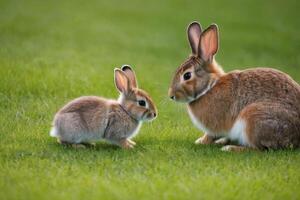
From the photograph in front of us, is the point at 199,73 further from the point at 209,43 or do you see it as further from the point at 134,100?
the point at 134,100

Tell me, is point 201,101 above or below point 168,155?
above

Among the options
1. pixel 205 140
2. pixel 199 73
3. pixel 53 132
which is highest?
pixel 199 73

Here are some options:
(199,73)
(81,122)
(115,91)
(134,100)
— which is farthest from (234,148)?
(115,91)

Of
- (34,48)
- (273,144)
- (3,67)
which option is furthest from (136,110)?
(34,48)

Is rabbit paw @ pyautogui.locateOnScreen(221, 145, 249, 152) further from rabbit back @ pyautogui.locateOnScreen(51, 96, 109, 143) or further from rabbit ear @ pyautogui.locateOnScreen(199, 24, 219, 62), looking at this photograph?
rabbit back @ pyautogui.locateOnScreen(51, 96, 109, 143)

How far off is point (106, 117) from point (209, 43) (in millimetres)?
1836

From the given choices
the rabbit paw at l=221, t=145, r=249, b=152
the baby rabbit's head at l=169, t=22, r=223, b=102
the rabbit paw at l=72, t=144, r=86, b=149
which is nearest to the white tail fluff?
the rabbit paw at l=72, t=144, r=86, b=149

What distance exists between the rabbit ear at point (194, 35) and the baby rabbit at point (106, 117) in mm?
1065

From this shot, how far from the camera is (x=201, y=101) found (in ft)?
28.9

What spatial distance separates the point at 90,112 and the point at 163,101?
318cm

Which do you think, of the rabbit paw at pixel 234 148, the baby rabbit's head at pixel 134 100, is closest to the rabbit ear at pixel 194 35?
the baby rabbit's head at pixel 134 100

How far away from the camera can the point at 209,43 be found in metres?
8.89

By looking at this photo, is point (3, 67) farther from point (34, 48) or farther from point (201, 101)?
point (201, 101)

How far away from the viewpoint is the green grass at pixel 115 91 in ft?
22.6
